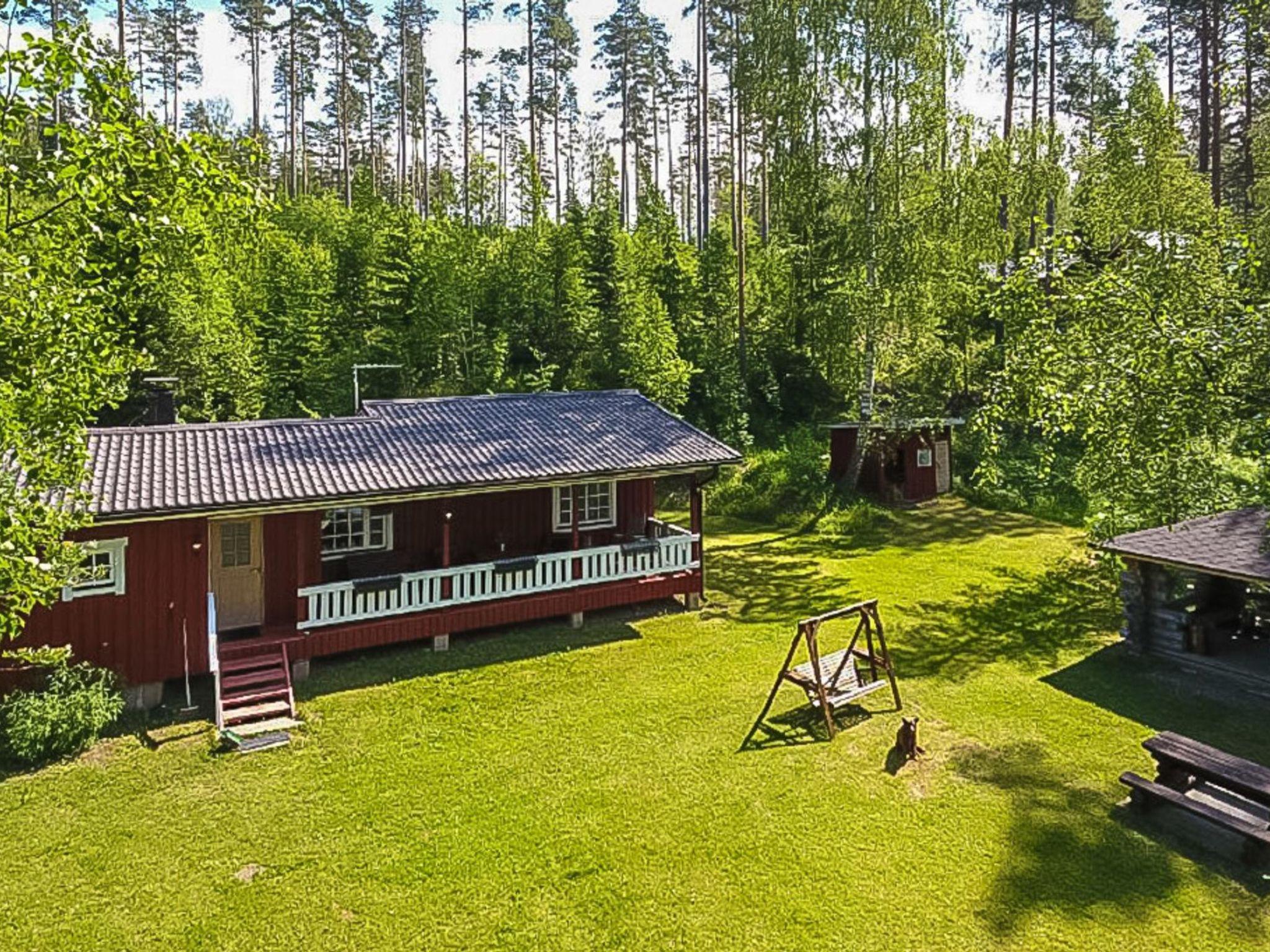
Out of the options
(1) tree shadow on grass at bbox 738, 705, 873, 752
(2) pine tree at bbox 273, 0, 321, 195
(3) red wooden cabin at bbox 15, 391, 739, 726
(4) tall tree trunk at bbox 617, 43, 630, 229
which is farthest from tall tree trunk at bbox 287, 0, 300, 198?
(1) tree shadow on grass at bbox 738, 705, 873, 752

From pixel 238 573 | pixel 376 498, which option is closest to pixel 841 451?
pixel 376 498

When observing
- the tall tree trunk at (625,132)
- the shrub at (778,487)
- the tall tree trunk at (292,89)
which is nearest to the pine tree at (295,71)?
the tall tree trunk at (292,89)

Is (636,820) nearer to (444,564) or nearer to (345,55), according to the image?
(444,564)

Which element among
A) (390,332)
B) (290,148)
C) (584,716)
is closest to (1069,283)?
(584,716)

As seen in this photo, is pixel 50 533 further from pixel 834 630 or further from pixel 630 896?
pixel 834 630

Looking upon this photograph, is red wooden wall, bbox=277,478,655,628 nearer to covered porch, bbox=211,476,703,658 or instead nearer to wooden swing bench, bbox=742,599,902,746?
covered porch, bbox=211,476,703,658

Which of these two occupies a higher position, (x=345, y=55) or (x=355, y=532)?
(x=345, y=55)
